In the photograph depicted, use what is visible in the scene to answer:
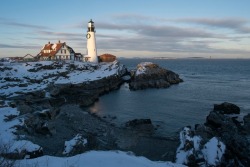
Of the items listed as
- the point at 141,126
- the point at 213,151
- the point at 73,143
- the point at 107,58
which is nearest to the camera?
the point at 213,151

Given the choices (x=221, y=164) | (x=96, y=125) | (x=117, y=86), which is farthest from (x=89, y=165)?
(x=117, y=86)

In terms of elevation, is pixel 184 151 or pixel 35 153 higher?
pixel 35 153

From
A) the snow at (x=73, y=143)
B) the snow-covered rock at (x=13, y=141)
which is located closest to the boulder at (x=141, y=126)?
the snow at (x=73, y=143)

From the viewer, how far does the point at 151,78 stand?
70438 millimetres

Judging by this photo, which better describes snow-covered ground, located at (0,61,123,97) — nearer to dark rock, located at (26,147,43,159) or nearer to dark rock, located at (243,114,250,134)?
dark rock, located at (26,147,43,159)

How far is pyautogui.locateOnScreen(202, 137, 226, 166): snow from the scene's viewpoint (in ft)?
63.2

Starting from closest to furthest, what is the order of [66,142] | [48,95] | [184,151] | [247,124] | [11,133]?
[66,142]
[184,151]
[11,133]
[247,124]
[48,95]

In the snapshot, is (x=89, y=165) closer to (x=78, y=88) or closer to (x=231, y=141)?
(x=231, y=141)

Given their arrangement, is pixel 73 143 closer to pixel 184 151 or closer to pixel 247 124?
pixel 184 151

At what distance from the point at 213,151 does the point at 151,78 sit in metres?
50.9

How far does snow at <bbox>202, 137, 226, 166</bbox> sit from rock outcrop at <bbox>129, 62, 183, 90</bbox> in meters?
44.5

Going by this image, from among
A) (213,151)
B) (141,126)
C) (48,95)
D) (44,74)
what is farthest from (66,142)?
(44,74)

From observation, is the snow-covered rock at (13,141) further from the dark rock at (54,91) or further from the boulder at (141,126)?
the dark rock at (54,91)

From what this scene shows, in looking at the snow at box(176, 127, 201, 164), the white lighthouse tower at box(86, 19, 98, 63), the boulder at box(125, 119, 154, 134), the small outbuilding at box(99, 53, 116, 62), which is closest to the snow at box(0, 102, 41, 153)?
the snow at box(176, 127, 201, 164)
